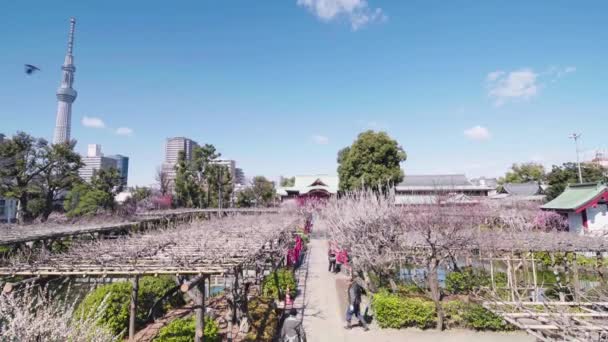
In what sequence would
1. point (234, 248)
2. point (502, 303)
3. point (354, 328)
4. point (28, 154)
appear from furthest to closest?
1. point (28, 154)
2. point (354, 328)
3. point (234, 248)
4. point (502, 303)

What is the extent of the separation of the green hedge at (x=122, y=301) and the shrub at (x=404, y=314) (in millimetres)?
7393

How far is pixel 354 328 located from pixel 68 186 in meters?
29.8

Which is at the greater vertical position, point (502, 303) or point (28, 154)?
point (28, 154)

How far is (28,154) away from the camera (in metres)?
25.6

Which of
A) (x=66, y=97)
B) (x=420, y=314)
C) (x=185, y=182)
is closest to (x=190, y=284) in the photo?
(x=420, y=314)

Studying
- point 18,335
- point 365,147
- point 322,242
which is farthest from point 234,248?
point 365,147

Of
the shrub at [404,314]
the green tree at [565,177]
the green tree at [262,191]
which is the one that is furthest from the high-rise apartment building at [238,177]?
the shrub at [404,314]

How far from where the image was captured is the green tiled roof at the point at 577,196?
65.1 feet

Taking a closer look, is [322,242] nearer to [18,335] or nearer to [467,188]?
[467,188]

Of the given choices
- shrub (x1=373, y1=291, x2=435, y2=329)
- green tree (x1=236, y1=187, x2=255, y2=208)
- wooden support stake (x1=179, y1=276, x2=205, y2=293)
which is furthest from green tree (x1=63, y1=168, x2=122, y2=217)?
shrub (x1=373, y1=291, x2=435, y2=329)

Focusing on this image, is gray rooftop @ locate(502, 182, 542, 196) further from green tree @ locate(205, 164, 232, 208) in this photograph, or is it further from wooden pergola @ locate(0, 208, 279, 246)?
green tree @ locate(205, 164, 232, 208)

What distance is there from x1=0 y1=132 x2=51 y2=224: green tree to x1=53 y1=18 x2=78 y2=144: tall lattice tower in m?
84.9

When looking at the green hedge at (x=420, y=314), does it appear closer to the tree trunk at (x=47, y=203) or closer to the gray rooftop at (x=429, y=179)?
the tree trunk at (x=47, y=203)

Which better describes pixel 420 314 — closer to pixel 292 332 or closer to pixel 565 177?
pixel 292 332
